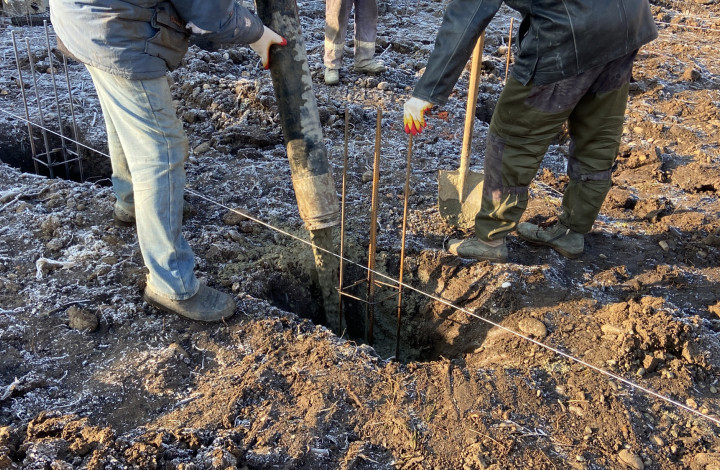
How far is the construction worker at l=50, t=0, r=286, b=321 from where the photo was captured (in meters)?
2.09

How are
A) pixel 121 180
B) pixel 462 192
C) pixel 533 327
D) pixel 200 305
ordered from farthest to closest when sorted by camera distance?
pixel 462 192
pixel 121 180
pixel 533 327
pixel 200 305

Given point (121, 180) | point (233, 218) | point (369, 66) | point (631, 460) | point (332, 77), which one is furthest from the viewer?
point (369, 66)

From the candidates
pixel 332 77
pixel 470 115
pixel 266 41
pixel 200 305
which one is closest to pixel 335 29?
pixel 332 77

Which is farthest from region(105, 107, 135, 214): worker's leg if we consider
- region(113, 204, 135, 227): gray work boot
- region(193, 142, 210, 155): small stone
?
region(193, 142, 210, 155): small stone

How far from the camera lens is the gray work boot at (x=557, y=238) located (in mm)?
3221

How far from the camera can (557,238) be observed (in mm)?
3262

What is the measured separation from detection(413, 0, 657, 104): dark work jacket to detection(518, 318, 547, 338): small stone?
1.11 meters

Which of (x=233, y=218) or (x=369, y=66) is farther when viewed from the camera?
(x=369, y=66)

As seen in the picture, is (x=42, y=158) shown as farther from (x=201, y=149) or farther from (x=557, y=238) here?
(x=557, y=238)

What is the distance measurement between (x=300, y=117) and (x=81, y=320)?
4.37ft

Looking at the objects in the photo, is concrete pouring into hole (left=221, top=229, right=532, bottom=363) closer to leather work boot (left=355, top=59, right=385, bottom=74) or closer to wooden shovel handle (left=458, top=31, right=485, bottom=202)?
wooden shovel handle (left=458, top=31, right=485, bottom=202)

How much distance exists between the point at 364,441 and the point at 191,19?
66.4 inches

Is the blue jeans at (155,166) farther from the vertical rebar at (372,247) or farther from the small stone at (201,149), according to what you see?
the small stone at (201,149)

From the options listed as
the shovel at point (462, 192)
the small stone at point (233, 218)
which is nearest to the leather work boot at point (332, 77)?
the shovel at point (462, 192)
